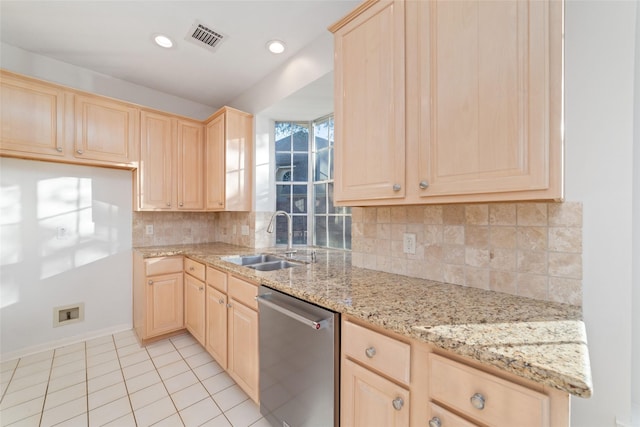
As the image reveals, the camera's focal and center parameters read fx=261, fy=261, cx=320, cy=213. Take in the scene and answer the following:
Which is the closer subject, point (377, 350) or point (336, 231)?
point (377, 350)

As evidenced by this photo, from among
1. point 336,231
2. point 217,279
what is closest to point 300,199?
point 336,231

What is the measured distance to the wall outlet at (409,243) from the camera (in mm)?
1469

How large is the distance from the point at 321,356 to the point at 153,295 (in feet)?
6.51

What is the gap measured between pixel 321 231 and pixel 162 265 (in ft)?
5.08

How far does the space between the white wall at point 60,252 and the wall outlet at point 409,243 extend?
280cm

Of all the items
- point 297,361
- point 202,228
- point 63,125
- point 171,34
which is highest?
point 171,34

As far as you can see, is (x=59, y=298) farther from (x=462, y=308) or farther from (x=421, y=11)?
(x=421, y=11)

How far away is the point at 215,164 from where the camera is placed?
2773 millimetres

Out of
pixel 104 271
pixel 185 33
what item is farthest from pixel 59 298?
pixel 185 33

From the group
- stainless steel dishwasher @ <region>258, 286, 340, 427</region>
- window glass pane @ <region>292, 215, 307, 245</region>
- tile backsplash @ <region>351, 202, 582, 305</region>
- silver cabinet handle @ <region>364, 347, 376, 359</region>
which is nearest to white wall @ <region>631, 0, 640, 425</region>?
tile backsplash @ <region>351, 202, 582, 305</region>

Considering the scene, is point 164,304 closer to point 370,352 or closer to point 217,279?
point 217,279

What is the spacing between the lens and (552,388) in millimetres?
613

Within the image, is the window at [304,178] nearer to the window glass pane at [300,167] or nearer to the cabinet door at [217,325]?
the window glass pane at [300,167]

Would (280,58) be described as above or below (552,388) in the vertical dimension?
above
